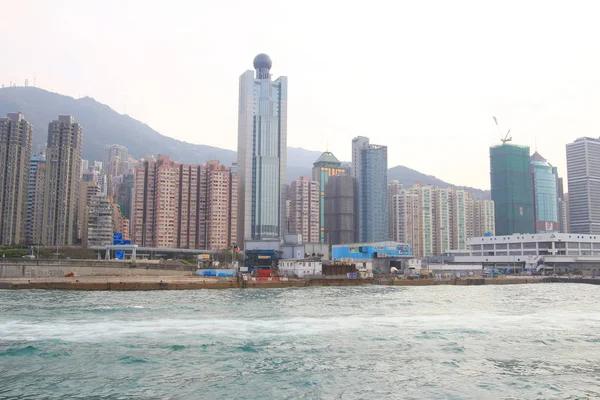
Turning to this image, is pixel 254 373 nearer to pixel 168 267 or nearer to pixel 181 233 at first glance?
pixel 168 267

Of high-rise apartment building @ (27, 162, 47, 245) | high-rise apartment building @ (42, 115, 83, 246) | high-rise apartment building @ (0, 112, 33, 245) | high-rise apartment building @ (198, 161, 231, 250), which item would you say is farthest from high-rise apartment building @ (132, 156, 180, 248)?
high-rise apartment building @ (0, 112, 33, 245)

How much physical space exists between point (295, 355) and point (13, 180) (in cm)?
16719

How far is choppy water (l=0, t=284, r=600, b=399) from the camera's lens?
22734 mm

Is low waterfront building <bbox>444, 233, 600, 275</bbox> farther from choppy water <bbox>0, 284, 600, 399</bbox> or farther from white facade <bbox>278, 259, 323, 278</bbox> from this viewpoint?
choppy water <bbox>0, 284, 600, 399</bbox>

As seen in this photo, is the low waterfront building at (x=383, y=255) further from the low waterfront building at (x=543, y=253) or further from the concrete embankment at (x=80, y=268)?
the concrete embankment at (x=80, y=268)

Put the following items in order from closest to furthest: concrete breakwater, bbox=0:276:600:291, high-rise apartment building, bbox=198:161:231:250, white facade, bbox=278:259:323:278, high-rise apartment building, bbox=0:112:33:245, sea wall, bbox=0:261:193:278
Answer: concrete breakwater, bbox=0:276:600:291 < sea wall, bbox=0:261:193:278 < white facade, bbox=278:259:323:278 < high-rise apartment building, bbox=0:112:33:245 < high-rise apartment building, bbox=198:161:231:250

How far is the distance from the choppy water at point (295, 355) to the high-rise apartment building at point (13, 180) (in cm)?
13188

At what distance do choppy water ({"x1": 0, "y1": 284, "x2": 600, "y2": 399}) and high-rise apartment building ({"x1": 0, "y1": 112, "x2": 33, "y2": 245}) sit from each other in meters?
132

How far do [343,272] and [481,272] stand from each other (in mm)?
61695

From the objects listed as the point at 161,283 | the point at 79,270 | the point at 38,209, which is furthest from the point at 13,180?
the point at 161,283

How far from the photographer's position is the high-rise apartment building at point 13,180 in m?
164

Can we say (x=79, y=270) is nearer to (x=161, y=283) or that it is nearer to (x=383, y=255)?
(x=161, y=283)

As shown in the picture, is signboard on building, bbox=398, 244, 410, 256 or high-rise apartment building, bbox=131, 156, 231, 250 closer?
signboard on building, bbox=398, 244, 410, 256

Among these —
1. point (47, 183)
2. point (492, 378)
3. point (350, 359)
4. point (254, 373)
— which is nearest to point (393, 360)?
point (350, 359)
